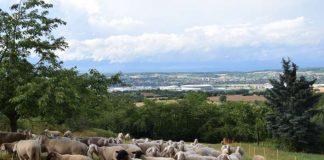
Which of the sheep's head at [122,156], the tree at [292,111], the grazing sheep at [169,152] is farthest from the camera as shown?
the tree at [292,111]

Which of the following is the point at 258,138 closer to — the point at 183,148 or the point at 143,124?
the point at 143,124

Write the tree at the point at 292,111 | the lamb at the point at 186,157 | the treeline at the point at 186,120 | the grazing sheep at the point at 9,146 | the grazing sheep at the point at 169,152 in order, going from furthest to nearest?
1. the treeline at the point at 186,120
2. the tree at the point at 292,111
3. the grazing sheep at the point at 169,152
4. the grazing sheep at the point at 9,146
5. the lamb at the point at 186,157

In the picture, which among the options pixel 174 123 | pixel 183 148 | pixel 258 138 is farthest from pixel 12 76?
pixel 174 123

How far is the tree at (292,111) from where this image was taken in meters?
65.2

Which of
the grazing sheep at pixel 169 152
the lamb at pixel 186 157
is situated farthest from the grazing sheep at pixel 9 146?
the lamb at pixel 186 157

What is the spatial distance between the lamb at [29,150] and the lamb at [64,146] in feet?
5.25

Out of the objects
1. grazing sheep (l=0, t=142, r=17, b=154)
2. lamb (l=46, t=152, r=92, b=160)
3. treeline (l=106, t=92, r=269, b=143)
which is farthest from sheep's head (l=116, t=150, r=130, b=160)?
treeline (l=106, t=92, r=269, b=143)

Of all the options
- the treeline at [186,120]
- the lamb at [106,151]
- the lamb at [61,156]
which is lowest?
the treeline at [186,120]

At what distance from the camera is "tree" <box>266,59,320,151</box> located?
65.2 m

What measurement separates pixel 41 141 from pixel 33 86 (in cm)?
303

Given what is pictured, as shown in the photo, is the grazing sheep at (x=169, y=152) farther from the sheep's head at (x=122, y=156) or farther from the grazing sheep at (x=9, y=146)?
the grazing sheep at (x=9, y=146)

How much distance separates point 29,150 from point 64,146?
83.1 inches

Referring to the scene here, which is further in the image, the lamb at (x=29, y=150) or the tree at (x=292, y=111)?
the tree at (x=292, y=111)

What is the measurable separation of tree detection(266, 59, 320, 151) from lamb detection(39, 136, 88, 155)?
4905 cm
